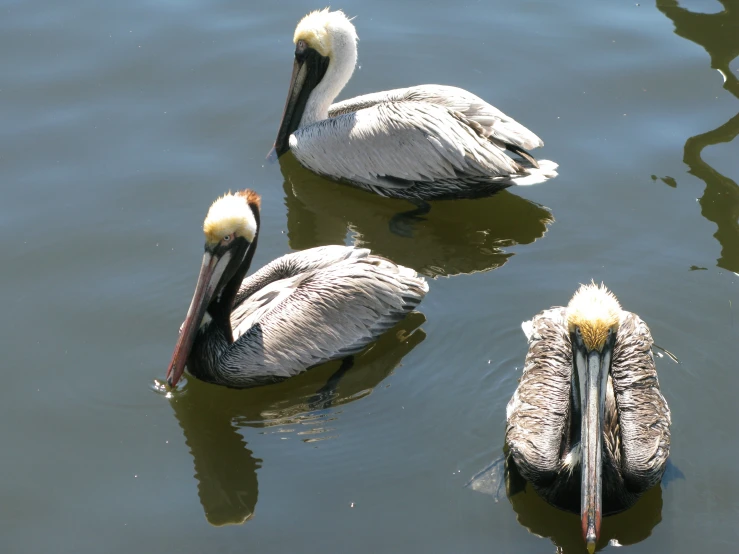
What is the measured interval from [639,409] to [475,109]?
3078 millimetres

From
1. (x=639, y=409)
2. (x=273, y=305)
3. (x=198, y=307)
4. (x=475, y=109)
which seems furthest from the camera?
(x=475, y=109)

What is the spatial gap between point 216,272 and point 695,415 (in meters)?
2.84

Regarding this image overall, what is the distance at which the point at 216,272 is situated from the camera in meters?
5.87

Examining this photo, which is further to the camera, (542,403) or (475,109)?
(475,109)

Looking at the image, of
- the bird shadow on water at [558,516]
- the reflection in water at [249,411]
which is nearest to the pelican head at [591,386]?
the bird shadow on water at [558,516]

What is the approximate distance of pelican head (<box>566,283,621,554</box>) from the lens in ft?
15.5

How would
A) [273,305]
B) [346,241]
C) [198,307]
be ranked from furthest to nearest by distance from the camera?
[346,241] < [273,305] < [198,307]

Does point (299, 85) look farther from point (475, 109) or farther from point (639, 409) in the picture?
point (639, 409)

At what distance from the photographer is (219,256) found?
5.84 metres

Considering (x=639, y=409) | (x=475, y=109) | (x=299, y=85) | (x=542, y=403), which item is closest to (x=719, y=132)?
(x=475, y=109)

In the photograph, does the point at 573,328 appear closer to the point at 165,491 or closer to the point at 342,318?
the point at 342,318

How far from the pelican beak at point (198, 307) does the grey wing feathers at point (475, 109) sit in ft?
8.18

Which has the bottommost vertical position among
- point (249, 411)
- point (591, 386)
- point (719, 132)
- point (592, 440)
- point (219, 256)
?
point (249, 411)

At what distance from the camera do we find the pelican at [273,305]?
19.1 ft
